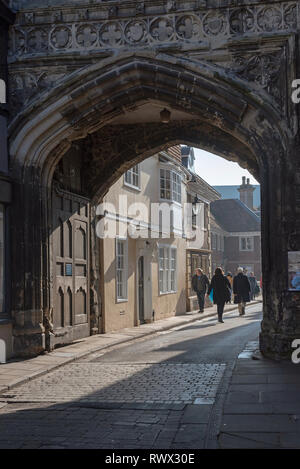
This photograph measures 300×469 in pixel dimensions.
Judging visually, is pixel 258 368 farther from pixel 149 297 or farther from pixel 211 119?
pixel 149 297

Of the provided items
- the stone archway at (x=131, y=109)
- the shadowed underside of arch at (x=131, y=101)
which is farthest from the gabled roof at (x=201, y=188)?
the stone archway at (x=131, y=109)

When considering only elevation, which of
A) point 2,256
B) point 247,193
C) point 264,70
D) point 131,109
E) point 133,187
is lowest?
point 2,256

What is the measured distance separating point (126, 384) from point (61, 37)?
19.6 feet

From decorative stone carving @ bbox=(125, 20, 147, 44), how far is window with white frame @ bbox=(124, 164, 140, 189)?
6.78m

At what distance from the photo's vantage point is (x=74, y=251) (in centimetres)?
1309

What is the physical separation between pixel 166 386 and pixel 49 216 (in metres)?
4.59

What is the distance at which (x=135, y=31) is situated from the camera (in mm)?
10719

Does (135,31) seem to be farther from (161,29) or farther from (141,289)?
(141,289)

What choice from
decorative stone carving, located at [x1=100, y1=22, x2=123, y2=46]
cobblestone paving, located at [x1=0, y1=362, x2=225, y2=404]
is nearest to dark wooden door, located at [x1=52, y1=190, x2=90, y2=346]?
cobblestone paving, located at [x1=0, y1=362, x2=225, y2=404]

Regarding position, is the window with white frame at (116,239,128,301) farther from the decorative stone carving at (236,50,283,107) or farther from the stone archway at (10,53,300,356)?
the decorative stone carving at (236,50,283,107)

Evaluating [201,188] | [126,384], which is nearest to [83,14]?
[126,384]

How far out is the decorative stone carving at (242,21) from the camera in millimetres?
10383

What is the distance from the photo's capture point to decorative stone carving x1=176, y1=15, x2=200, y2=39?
10562 mm

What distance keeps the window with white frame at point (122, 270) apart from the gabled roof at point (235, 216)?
111ft
